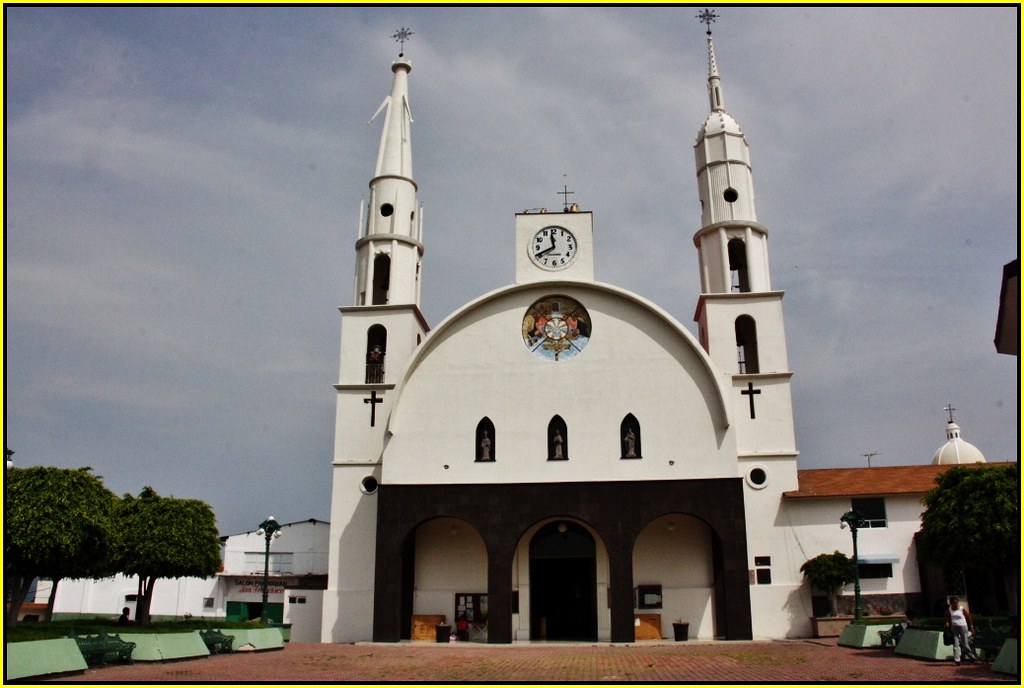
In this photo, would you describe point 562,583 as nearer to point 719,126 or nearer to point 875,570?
point 875,570

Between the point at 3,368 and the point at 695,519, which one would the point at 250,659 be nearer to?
the point at 3,368

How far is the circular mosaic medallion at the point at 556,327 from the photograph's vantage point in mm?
29703

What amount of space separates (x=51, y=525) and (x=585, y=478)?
1546 cm

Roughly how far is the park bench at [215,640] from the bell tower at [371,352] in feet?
23.5

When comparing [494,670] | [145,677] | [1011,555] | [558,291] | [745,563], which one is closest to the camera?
[145,677]

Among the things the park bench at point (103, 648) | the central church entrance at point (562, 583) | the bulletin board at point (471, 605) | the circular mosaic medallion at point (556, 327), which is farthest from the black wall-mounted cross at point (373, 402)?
the park bench at point (103, 648)

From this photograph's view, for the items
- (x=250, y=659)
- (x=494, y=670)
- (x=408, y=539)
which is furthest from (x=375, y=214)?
(x=494, y=670)

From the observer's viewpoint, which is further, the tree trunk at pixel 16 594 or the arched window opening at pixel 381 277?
the arched window opening at pixel 381 277

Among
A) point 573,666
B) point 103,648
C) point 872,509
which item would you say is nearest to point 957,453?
point 872,509

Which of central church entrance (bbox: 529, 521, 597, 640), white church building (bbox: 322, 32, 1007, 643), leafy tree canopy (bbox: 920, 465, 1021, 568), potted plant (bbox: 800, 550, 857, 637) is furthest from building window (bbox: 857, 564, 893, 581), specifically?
central church entrance (bbox: 529, 521, 597, 640)

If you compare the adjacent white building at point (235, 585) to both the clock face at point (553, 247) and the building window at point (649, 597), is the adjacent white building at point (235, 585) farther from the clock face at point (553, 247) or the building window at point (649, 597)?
the clock face at point (553, 247)

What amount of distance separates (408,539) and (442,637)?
3.43 meters

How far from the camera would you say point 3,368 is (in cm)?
1120

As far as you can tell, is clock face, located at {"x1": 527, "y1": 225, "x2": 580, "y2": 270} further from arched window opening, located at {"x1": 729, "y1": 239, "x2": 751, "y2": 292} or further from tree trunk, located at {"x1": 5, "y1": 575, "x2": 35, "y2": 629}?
tree trunk, located at {"x1": 5, "y1": 575, "x2": 35, "y2": 629}
